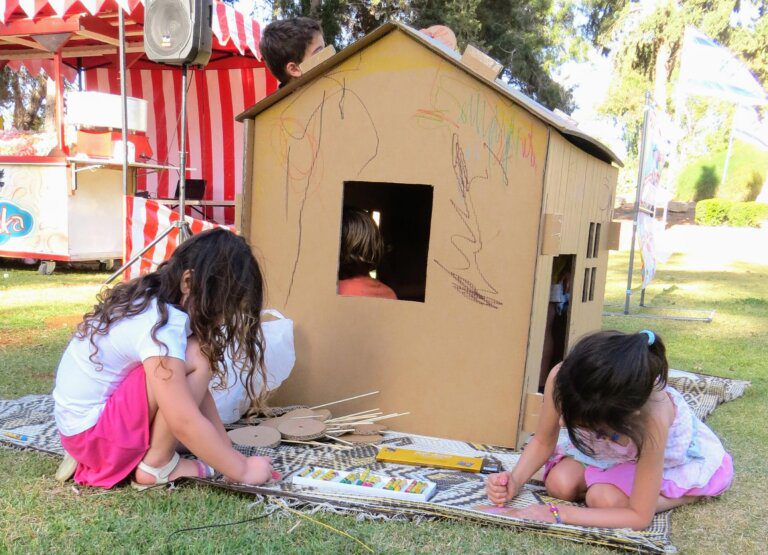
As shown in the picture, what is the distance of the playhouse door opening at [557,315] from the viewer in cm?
352

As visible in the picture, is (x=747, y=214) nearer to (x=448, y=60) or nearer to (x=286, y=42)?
(x=286, y=42)

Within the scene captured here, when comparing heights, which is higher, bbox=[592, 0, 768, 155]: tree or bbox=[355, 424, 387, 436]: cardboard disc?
bbox=[592, 0, 768, 155]: tree

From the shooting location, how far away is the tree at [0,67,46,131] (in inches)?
722

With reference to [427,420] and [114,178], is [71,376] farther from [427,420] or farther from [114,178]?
[114,178]

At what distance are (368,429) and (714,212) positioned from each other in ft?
69.6

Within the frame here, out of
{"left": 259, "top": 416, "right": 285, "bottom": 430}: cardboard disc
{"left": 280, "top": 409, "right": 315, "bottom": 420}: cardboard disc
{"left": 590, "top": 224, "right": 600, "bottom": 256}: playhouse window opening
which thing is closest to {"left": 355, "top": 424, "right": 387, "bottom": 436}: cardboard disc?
{"left": 280, "top": 409, "right": 315, "bottom": 420}: cardboard disc

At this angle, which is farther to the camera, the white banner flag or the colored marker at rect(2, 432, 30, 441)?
the white banner flag

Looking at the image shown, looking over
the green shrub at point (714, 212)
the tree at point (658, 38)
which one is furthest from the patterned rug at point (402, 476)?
the tree at point (658, 38)

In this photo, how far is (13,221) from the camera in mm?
7312

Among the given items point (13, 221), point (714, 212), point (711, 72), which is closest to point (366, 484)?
point (13, 221)

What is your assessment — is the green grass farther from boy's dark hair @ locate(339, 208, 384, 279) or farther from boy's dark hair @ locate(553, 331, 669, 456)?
boy's dark hair @ locate(553, 331, 669, 456)

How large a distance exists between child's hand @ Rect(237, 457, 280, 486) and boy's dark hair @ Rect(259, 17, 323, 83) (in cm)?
210

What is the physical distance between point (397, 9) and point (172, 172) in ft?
17.0

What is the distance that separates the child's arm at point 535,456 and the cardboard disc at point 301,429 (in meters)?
0.75
